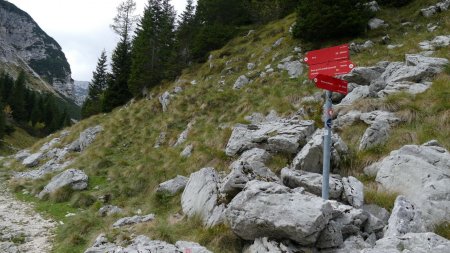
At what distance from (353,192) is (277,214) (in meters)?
2.47

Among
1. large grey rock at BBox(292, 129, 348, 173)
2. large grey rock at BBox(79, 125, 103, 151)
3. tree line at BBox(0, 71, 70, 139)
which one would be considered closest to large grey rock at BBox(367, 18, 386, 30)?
large grey rock at BBox(292, 129, 348, 173)

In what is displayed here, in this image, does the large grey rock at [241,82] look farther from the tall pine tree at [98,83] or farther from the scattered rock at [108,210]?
the tall pine tree at [98,83]

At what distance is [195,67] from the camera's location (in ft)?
137

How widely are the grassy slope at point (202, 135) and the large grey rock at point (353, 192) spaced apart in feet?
0.95

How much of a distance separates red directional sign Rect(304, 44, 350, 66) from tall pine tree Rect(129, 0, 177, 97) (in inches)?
1387

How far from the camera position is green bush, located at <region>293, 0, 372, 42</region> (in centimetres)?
2531

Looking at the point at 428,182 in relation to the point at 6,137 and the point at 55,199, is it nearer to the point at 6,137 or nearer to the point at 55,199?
the point at 55,199

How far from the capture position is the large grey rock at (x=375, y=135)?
1059cm

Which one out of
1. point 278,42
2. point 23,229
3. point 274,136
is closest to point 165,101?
point 278,42

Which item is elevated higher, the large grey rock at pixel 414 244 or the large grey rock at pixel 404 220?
the large grey rock at pixel 414 244

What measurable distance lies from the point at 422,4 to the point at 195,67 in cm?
2392

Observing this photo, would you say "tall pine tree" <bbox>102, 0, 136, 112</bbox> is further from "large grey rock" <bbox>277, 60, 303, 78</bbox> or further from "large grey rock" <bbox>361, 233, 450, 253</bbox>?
"large grey rock" <bbox>361, 233, 450, 253</bbox>

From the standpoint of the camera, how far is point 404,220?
6430 mm

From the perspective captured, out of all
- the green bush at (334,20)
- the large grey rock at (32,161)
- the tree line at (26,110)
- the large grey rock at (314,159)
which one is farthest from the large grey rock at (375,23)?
the tree line at (26,110)
